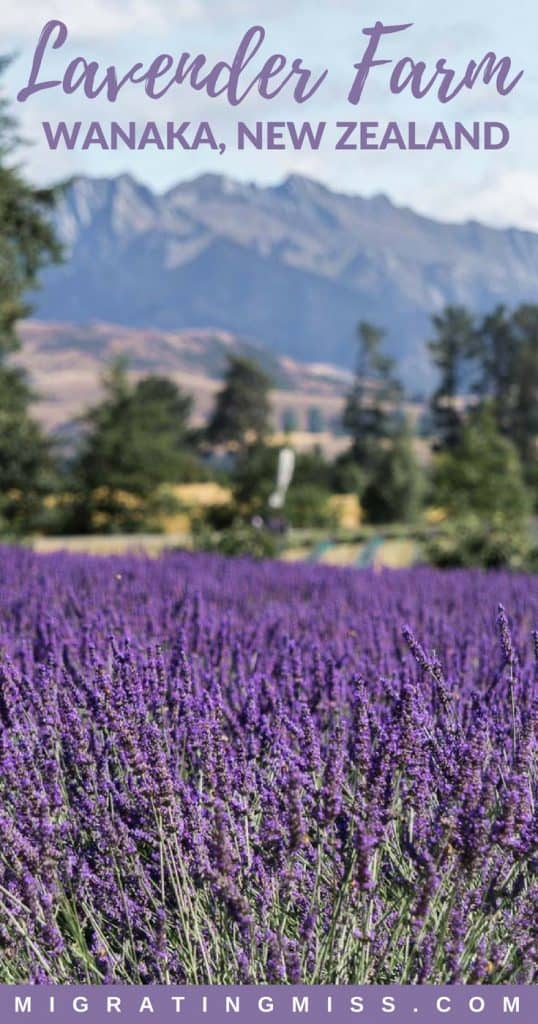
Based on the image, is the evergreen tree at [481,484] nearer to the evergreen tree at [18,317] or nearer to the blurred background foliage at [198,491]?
the blurred background foliage at [198,491]

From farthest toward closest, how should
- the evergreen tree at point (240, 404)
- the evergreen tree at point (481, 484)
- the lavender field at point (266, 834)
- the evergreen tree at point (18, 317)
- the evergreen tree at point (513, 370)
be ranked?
the evergreen tree at point (240, 404), the evergreen tree at point (513, 370), the evergreen tree at point (18, 317), the evergreen tree at point (481, 484), the lavender field at point (266, 834)

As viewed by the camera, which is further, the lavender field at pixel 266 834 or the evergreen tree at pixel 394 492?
the evergreen tree at pixel 394 492

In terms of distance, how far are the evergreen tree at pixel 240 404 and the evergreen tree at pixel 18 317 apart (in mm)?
49152

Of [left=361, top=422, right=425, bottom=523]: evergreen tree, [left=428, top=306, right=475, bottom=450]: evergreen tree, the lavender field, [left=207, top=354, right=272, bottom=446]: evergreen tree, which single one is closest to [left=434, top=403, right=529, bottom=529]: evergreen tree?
[left=361, top=422, right=425, bottom=523]: evergreen tree

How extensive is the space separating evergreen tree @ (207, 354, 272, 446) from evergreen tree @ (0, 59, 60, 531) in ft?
161

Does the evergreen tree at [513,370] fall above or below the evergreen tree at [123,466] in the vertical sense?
above

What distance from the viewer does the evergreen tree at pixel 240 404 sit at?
7469 centimetres

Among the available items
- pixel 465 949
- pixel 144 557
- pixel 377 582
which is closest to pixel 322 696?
pixel 465 949

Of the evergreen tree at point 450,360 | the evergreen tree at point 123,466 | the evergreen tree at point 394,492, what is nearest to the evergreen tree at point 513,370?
the evergreen tree at point 450,360

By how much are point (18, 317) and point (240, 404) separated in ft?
174

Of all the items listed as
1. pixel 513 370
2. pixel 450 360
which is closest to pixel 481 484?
pixel 513 370

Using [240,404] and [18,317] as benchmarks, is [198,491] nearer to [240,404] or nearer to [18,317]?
[18,317]

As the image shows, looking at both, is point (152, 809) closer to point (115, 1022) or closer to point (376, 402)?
point (115, 1022)

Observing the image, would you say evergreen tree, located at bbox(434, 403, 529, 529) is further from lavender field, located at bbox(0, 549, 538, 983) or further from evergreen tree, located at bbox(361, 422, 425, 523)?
lavender field, located at bbox(0, 549, 538, 983)
